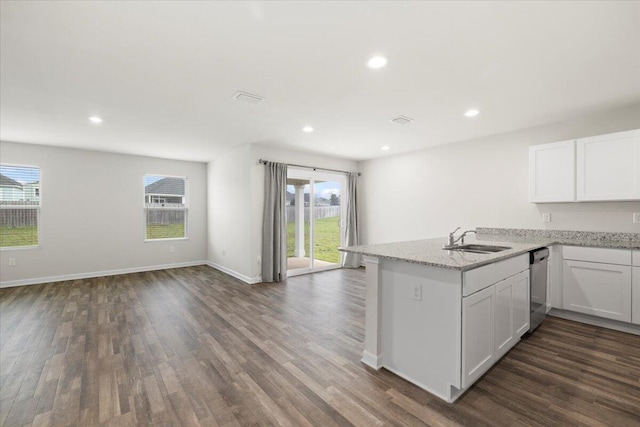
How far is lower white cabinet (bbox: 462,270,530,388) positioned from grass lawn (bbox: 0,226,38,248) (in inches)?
270

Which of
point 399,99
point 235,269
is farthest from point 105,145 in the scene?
point 399,99

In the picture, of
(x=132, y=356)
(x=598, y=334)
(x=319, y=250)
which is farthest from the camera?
(x=319, y=250)

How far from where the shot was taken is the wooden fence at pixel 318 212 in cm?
596

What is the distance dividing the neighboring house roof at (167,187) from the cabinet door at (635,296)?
752cm

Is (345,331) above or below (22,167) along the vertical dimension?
below

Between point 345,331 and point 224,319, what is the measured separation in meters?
1.45

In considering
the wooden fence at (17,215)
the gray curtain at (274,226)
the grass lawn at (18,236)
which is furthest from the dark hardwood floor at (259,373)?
the wooden fence at (17,215)

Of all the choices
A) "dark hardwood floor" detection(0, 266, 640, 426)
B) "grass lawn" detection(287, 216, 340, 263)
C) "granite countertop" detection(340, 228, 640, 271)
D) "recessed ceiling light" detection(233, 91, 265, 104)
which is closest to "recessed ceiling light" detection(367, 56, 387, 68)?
"recessed ceiling light" detection(233, 91, 265, 104)

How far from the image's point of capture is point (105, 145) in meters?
5.24

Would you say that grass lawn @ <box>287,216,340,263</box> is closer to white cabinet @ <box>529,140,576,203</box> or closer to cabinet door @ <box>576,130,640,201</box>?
white cabinet @ <box>529,140,576,203</box>

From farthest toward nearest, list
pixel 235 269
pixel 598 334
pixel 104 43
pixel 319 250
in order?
pixel 319 250
pixel 235 269
pixel 598 334
pixel 104 43

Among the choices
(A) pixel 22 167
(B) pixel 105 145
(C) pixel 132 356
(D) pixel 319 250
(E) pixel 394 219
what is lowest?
(C) pixel 132 356

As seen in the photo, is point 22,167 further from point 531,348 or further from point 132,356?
point 531,348

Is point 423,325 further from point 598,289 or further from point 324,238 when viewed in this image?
point 324,238
